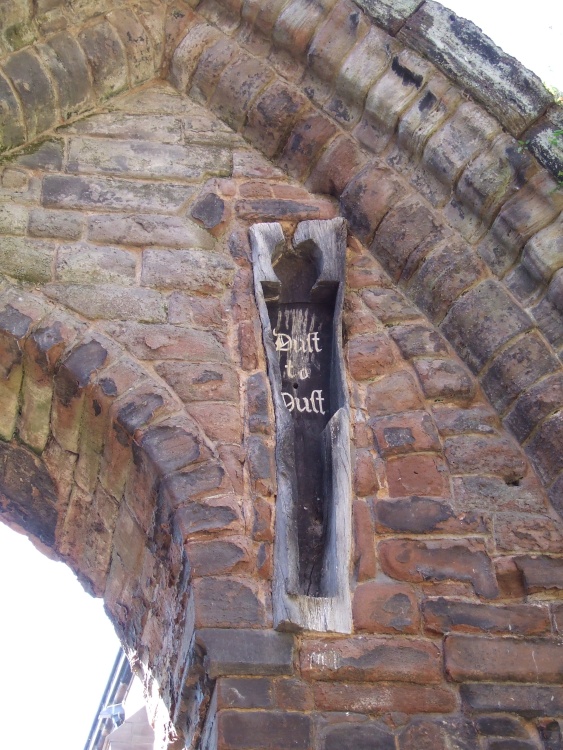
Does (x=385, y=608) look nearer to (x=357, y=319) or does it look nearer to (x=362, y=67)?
(x=357, y=319)

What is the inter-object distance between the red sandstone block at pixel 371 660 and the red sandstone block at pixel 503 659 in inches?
2.2

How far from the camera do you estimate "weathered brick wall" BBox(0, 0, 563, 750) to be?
2676 millimetres

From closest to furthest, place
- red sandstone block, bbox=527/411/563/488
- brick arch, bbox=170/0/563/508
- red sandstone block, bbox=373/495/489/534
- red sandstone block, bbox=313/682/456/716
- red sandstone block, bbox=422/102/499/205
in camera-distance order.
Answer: red sandstone block, bbox=313/682/456/716 < red sandstone block, bbox=373/495/489/534 < red sandstone block, bbox=527/411/563/488 < brick arch, bbox=170/0/563/508 < red sandstone block, bbox=422/102/499/205

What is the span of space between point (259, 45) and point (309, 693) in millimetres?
2750

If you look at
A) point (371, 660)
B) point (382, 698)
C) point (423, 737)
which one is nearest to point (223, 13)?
point (371, 660)

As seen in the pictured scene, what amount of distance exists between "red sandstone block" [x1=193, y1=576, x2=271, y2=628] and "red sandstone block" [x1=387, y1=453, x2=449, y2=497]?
0.59 meters

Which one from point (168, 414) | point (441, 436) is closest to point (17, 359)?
point (168, 414)

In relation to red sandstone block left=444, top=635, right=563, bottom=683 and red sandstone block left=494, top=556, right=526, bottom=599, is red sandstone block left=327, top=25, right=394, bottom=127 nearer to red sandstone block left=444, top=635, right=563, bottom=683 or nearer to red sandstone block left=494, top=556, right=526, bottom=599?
red sandstone block left=494, top=556, right=526, bottom=599

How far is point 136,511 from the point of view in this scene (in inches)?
126

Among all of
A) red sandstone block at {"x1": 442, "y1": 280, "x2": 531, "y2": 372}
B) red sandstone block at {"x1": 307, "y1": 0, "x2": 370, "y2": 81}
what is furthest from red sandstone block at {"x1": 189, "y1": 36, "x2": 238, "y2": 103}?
red sandstone block at {"x1": 442, "y1": 280, "x2": 531, "y2": 372}

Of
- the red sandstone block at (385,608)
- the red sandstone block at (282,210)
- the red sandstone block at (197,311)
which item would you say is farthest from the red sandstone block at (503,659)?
the red sandstone block at (282,210)

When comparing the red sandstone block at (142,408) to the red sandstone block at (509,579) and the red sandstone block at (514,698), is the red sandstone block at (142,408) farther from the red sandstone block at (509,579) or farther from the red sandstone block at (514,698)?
the red sandstone block at (514,698)

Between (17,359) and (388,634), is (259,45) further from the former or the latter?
(388,634)

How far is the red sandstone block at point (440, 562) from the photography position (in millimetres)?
2871
